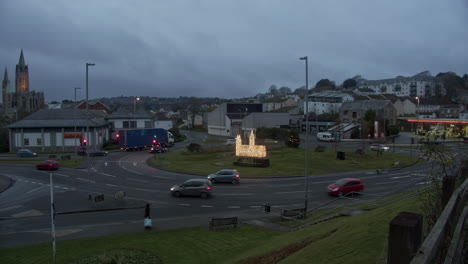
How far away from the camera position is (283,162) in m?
42.8

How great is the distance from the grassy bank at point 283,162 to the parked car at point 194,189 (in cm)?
983

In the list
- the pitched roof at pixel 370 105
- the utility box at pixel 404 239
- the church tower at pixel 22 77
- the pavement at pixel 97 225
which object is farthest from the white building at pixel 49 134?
the church tower at pixel 22 77

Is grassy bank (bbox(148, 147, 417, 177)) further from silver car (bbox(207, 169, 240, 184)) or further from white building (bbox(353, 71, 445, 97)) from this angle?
white building (bbox(353, 71, 445, 97))

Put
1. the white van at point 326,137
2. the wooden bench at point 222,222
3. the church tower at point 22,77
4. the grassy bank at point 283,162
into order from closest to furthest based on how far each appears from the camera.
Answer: the wooden bench at point 222,222, the grassy bank at point 283,162, the white van at point 326,137, the church tower at point 22,77

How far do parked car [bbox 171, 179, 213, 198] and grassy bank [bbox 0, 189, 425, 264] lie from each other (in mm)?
7978

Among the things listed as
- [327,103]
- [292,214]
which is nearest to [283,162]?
[292,214]

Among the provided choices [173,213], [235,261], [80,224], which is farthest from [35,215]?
[235,261]

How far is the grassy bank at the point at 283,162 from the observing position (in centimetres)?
3816

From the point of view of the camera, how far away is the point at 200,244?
15.8 meters

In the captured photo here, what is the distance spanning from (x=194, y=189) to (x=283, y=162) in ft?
61.8

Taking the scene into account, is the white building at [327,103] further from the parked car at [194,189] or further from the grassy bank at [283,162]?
the parked car at [194,189]

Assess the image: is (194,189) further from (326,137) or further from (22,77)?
(22,77)

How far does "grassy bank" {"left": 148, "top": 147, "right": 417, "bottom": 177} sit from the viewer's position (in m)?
38.2

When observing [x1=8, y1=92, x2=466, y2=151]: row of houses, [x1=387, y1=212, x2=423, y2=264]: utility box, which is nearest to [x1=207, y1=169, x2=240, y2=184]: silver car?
[x1=8, y1=92, x2=466, y2=151]: row of houses
